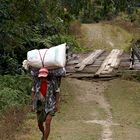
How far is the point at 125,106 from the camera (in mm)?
14664

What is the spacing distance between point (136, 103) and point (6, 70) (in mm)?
6230

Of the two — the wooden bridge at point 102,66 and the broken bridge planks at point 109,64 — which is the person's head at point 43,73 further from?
the broken bridge planks at point 109,64

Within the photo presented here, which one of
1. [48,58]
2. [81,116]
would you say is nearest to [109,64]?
[81,116]

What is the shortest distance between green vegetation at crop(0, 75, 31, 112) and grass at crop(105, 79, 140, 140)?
266cm

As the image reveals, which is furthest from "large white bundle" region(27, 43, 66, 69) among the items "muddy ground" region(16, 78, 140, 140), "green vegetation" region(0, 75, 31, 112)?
"green vegetation" region(0, 75, 31, 112)

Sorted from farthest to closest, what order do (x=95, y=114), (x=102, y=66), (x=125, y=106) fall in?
(x=102, y=66) < (x=125, y=106) < (x=95, y=114)

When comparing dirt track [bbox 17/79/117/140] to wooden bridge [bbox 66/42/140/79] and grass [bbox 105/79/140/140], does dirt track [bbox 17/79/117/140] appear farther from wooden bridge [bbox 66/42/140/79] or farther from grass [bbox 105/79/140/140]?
wooden bridge [bbox 66/42/140/79]

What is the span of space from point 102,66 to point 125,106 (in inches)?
314

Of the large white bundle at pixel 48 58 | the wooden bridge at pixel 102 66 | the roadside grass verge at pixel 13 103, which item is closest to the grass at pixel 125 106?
the wooden bridge at pixel 102 66

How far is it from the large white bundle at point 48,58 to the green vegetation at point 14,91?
4098 mm

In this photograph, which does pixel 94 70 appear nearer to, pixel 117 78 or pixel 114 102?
pixel 117 78

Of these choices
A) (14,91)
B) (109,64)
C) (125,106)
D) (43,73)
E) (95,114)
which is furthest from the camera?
(109,64)

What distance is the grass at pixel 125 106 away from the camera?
11.2 m

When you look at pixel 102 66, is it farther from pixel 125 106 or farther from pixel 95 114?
pixel 95 114
